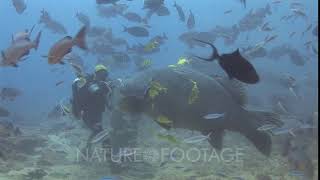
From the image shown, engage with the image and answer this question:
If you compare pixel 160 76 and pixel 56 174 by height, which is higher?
pixel 160 76

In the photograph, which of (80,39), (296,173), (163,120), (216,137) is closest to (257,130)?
(216,137)

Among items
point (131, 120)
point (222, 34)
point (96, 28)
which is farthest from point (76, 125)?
point (131, 120)

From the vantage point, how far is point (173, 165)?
8.38m

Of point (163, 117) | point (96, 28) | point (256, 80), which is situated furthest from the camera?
point (96, 28)

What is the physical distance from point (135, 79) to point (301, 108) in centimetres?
751

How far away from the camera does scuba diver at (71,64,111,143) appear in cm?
673

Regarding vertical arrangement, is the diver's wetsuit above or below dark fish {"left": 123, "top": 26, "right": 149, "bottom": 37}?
below

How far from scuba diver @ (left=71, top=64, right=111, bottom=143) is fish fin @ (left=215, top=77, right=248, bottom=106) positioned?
164cm

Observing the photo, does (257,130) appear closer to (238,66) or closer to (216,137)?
(216,137)

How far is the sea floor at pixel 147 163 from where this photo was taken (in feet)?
24.8

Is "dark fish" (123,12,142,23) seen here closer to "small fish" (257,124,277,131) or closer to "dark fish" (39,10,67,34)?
"dark fish" (39,10,67,34)

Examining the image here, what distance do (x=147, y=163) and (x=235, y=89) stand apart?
264 cm

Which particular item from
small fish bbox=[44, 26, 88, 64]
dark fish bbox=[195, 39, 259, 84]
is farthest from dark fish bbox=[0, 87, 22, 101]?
dark fish bbox=[195, 39, 259, 84]

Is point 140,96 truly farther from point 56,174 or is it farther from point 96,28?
point 96,28
